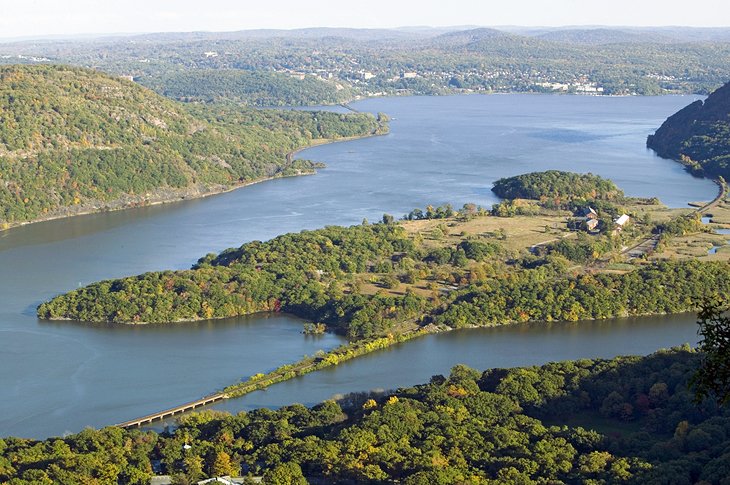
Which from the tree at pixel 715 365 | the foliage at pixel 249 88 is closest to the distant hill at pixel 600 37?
the foliage at pixel 249 88

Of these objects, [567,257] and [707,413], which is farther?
[567,257]

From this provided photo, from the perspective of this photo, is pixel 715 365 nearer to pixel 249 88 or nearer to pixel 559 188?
pixel 559 188

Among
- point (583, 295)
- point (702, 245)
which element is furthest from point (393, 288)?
point (702, 245)

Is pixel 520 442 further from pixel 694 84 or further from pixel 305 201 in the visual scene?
pixel 694 84

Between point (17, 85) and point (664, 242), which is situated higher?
point (17, 85)

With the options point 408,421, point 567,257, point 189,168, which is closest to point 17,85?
point 189,168

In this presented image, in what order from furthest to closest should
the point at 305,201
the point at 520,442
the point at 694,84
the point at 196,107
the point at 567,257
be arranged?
the point at 694,84 < the point at 196,107 < the point at 305,201 < the point at 567,257 < the point at 520,442
